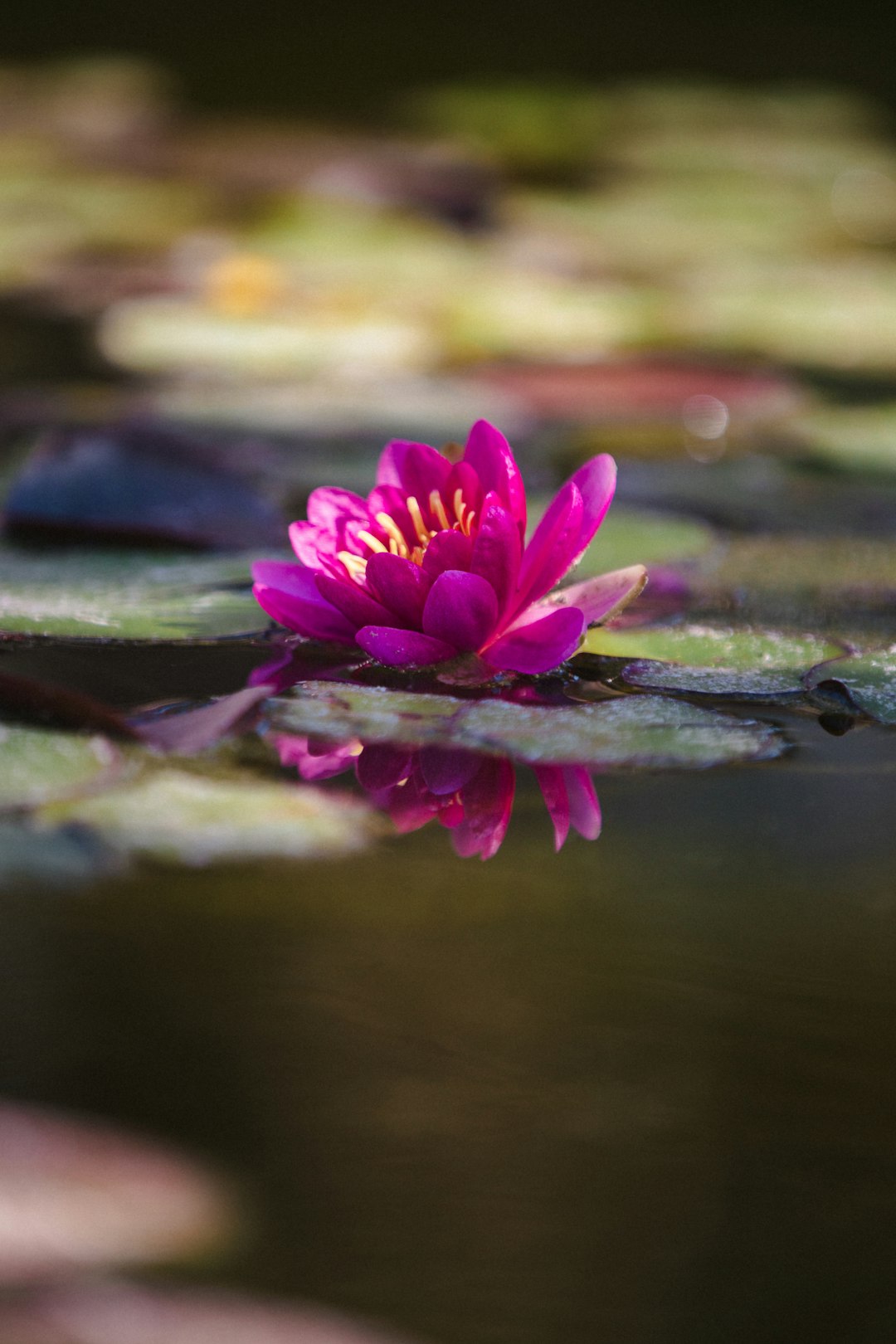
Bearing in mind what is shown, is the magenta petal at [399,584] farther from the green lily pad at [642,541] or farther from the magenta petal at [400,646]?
the green lily pad at [642,541]

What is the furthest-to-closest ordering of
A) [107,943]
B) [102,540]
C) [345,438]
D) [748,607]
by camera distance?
[345,438]
[102,540]
[748,607]
[107,943]

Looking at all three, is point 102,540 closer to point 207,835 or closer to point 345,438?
point 345,438

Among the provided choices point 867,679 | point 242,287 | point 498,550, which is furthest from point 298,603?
point 242,287

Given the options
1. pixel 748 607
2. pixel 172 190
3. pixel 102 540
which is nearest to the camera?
pixel 748 607

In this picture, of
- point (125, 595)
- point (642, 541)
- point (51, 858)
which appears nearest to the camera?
point (51, 858)

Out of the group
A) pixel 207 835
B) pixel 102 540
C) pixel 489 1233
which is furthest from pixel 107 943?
pixel 102 540

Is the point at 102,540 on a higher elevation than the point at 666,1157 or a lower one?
higher

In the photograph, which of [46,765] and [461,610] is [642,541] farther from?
[46,765]
